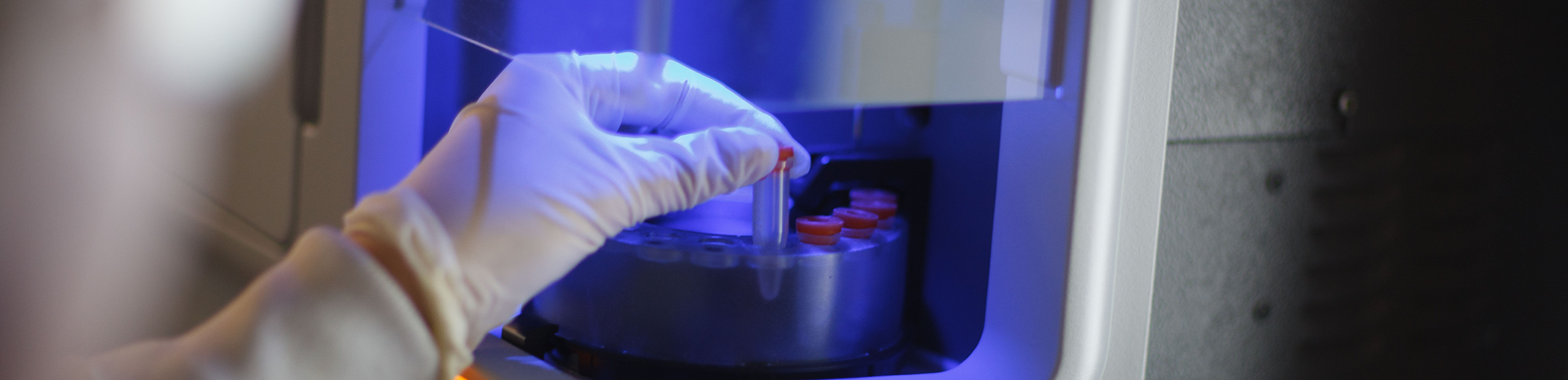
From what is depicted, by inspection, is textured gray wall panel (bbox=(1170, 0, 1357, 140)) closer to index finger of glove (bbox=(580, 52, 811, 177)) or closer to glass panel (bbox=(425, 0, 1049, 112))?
glass panel (bbox=(425, 0, 1049, 112))

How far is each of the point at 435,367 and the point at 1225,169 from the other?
1.83 ft

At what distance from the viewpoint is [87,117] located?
→ 0.38m

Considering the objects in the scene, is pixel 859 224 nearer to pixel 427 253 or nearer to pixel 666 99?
pixel 666 99

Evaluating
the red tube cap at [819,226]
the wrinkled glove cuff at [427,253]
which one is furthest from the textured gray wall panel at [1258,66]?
the wrinkled glove cuff at [427,253]

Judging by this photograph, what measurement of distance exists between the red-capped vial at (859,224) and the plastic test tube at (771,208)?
6 centimetres

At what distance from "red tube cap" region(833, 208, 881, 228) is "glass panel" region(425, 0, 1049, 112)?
5.1 inches

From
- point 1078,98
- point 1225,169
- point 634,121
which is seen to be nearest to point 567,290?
point 634,121

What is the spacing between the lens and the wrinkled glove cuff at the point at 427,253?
41 cm

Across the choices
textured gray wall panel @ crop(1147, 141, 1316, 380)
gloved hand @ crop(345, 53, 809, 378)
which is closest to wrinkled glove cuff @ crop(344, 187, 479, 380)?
gloved hand @ crop(345, 53, 809, 378)

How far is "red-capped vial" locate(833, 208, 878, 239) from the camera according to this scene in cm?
62

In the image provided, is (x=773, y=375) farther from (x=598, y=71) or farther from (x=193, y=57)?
(x=193, y=57)

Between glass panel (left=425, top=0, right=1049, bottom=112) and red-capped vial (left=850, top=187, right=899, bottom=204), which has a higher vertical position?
glass panel (left=425, top=0, right=1049, bottom=112)

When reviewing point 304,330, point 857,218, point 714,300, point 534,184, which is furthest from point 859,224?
point 304,330

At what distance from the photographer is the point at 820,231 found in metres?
0.60
